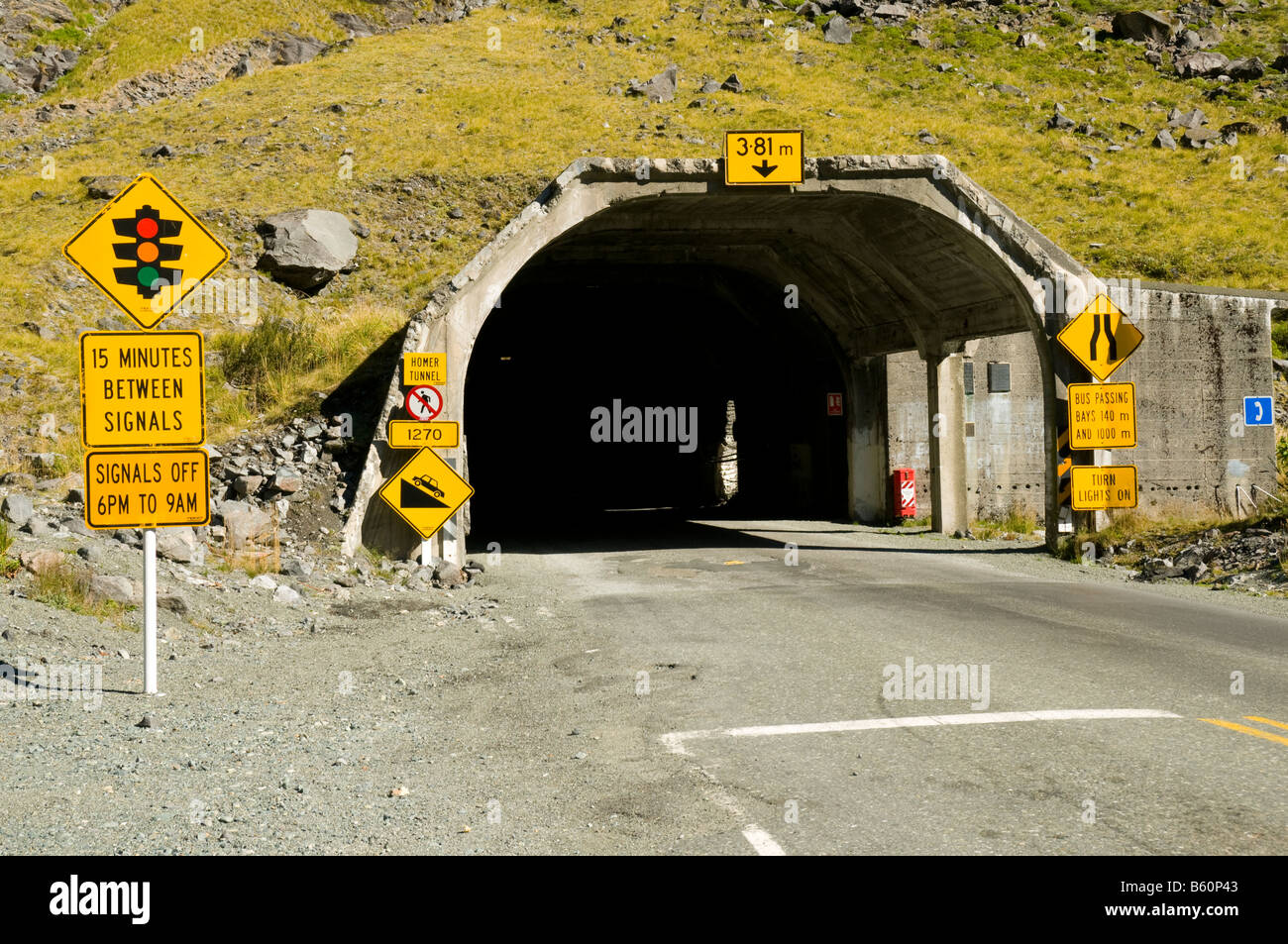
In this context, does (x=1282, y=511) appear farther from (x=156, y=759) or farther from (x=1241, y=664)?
(x=156, y=759)

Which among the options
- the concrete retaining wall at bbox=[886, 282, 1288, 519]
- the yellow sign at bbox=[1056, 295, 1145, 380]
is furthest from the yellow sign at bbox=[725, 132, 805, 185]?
the concrete retaining wall at bbox=[886, 282, 1288, 519]

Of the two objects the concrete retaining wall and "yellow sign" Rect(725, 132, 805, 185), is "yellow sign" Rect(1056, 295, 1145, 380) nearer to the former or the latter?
the concrete retaining wall

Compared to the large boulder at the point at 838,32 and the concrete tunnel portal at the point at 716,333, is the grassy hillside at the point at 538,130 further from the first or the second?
the concrete tunnel portal at the point at 716,333

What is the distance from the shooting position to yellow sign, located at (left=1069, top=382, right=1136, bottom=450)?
19156mm

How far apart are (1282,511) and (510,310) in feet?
70.3

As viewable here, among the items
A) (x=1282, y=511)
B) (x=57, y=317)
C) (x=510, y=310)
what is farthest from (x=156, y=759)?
(x=510, y=310)

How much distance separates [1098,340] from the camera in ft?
62.2

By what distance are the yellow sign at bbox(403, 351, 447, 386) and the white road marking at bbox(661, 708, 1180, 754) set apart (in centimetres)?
1099

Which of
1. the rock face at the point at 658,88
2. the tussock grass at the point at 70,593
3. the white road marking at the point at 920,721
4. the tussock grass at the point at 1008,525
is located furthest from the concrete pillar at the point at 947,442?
the rock face at the point at 658,88

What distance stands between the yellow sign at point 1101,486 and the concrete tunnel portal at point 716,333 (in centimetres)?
52

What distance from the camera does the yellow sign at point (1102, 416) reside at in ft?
62.8

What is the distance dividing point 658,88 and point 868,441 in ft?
101

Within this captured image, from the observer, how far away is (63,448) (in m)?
19.0

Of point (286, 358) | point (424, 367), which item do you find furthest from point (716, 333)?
point (424, 367)
